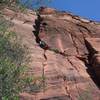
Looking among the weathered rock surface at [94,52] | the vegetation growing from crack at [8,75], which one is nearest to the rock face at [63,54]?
the weathered rock surface at [94,52]

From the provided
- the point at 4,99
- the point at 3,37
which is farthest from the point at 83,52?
the point at 4,99

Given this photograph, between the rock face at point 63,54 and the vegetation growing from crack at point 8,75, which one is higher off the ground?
the rock face at point 63,54

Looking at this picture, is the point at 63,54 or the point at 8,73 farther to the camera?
the point at 63,54

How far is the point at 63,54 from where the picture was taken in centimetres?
3447

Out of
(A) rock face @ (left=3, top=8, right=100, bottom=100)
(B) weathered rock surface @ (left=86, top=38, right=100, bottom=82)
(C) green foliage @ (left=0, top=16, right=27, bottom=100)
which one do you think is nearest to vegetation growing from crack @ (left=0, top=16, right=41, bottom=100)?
(C) green foliage @ (left=0, top=16, right=27, bottom=100)

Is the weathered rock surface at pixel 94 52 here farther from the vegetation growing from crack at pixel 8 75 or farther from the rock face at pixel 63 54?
the vegetation growing from crack at pixel 8 75

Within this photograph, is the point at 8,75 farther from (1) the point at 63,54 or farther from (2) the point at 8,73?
(1) the point at 63,54

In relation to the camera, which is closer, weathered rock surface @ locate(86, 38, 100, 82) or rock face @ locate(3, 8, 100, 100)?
rock face @ locate(3, 8, 100, 100)

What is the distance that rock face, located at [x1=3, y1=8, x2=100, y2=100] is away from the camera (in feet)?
97.0

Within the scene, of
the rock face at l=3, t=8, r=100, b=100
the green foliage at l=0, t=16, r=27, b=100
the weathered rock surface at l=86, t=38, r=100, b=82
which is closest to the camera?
the green foliage at l=0, t=16, r=27, b=100

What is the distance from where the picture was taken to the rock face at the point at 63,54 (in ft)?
97.0

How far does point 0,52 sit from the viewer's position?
706 inches

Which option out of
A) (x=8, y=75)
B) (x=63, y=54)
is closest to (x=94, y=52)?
(x=63, y=54)

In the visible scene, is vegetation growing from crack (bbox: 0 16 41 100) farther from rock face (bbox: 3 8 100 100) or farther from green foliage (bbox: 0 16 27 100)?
rock face (bbox: 3 8 100 100)
